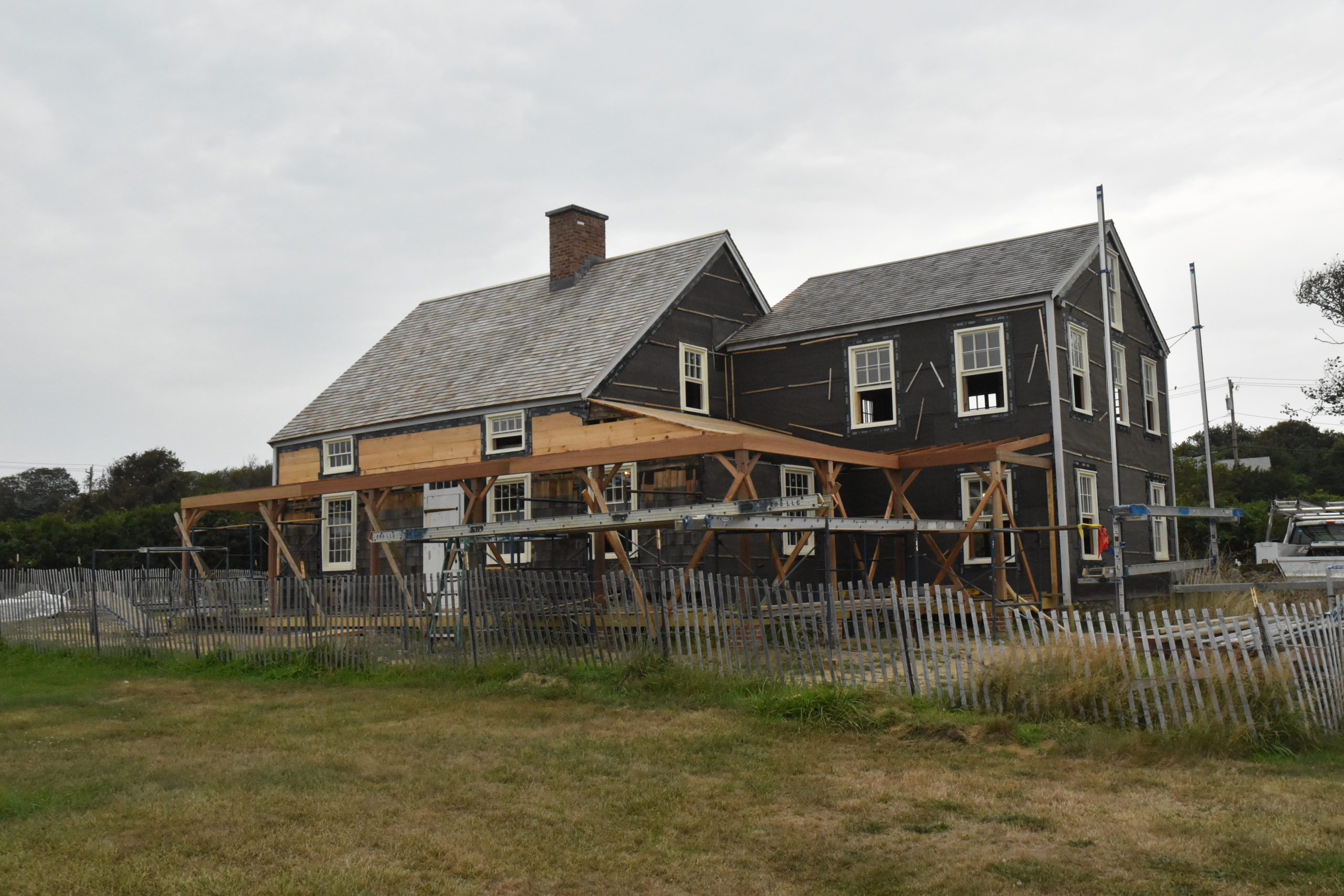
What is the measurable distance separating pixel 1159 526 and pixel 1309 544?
495 cm

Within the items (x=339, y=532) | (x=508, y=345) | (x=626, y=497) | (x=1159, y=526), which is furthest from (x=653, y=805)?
(x=1159, y=526)

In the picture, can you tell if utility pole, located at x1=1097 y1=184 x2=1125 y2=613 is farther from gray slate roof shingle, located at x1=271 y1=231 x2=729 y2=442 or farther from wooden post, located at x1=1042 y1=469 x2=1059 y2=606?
gray slate roof shingle, located at x1=271 y1=231 x2=729 y2=442

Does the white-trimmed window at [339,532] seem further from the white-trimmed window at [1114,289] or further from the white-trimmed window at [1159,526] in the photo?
the white-trimmed window at [1159,526]

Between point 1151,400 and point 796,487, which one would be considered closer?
point 796,487

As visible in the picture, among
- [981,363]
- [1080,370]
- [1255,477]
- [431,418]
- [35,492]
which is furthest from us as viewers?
[35,492]

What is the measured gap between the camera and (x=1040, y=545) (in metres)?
21.8

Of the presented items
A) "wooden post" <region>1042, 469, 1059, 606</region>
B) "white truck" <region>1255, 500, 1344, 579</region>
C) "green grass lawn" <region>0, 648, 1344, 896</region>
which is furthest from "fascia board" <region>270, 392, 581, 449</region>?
"white truck" <region>1255, 500, 1344, 579</region>

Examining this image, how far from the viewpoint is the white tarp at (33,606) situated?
71.7ft

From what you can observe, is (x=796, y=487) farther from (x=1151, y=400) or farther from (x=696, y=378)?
(x=1151, y=400)

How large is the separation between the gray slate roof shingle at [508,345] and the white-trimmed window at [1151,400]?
1084cm

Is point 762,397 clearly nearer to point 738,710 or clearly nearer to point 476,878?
point 738,710

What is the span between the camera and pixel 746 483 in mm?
16625

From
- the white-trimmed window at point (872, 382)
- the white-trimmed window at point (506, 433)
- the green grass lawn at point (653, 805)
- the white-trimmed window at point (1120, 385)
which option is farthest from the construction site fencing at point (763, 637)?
the white-trimmed window at point (1120, 385)

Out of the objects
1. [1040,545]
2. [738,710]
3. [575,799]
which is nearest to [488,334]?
[1040,545]
